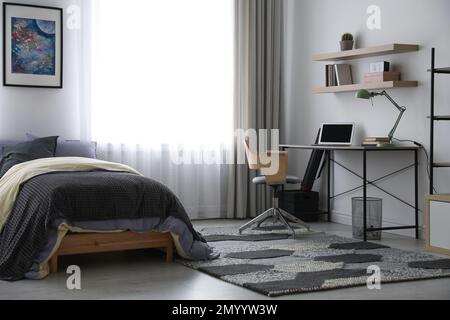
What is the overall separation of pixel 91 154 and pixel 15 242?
Result: 78.9 inches

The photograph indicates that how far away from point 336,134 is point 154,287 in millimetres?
3188

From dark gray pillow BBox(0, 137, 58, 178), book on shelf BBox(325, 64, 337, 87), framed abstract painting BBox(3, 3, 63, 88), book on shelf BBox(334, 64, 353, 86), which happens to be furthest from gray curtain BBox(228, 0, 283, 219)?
dark gray pillow BBox(0, 137, 58, 178)

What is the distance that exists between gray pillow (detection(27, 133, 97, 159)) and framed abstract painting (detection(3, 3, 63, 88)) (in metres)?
0.61

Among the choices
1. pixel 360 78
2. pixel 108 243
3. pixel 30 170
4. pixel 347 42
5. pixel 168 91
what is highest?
pixel 347 42

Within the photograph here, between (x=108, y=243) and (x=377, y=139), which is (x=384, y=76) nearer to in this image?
(x=377, y=139)

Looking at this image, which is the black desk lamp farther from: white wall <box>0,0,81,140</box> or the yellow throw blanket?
white wall <box>0,0,81,140</box>

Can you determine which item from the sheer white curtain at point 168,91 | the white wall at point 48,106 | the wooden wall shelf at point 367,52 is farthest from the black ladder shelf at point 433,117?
the white wall at point 48,106

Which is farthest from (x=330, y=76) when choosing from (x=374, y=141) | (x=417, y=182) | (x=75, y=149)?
(x=75, y=149)

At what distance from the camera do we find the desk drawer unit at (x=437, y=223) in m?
4.98

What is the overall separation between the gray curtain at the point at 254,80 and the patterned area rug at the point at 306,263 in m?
1.44

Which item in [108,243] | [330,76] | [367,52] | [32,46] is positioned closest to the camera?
[108,243]

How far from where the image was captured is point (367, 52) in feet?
20.0

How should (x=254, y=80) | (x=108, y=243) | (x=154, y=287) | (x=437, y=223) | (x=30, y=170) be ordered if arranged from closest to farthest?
1. (x=154, y=287)
2. (x=108, y=243)
3. (x=30, y=170)
4. (x=437, y=223)
5. (x=254, y=80)
